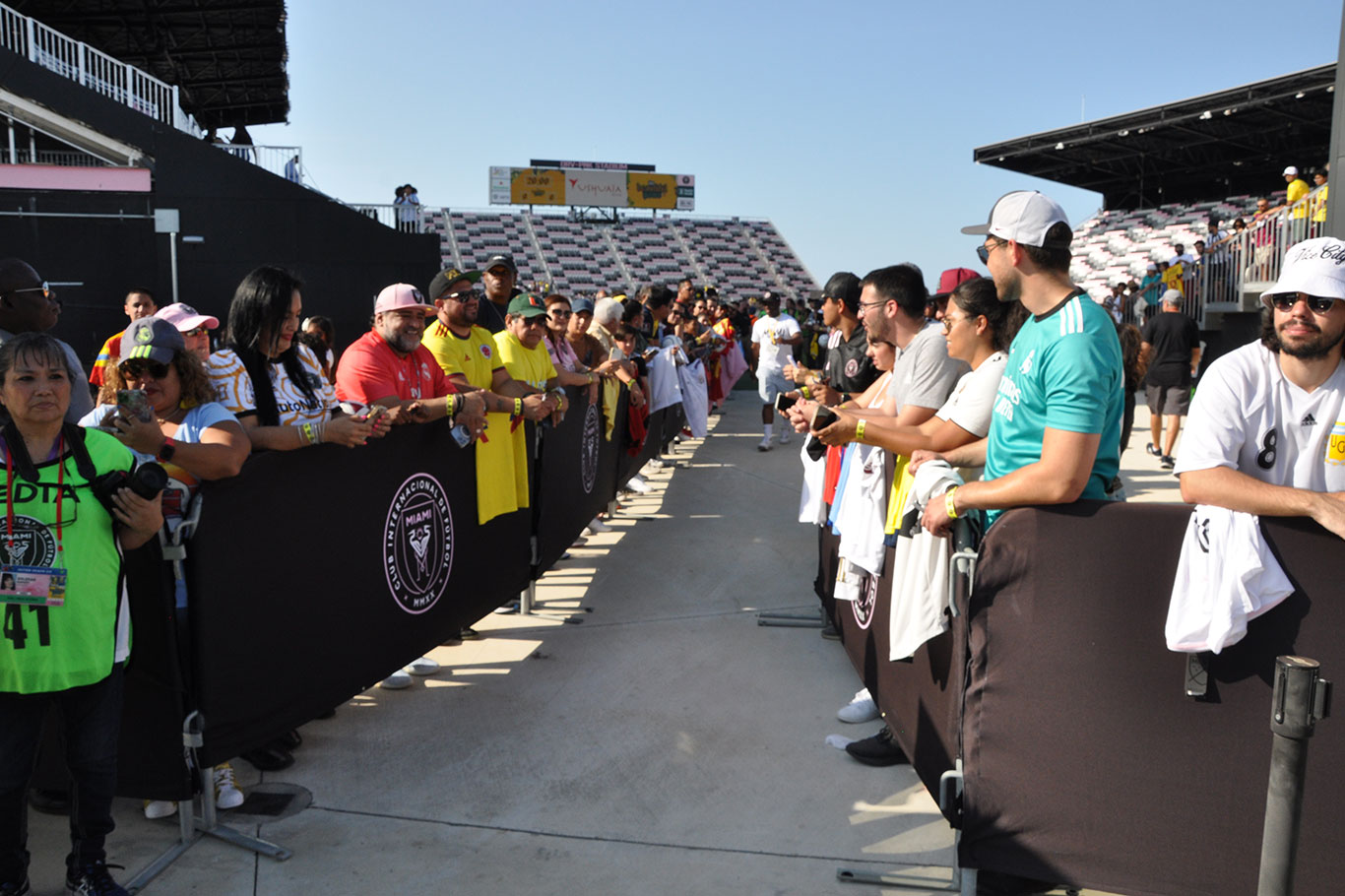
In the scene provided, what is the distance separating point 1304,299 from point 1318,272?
0.26ft

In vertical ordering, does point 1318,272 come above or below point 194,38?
below

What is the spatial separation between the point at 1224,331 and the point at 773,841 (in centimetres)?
2195

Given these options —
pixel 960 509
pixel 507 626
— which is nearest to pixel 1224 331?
pixel 507 626

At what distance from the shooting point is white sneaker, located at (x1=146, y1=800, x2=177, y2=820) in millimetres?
3703

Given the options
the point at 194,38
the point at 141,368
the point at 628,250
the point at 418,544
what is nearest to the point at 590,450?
the point at 418,544

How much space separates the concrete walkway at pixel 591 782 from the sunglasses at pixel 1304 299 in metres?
2.09

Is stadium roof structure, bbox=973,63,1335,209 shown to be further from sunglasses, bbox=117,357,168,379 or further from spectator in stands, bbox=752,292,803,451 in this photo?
sunglasses, bbox=117,357,168,379

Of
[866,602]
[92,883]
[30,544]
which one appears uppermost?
[30,544]

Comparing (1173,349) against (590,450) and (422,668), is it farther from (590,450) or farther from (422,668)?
(422,668)

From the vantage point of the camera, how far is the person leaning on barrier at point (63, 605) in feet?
9.48

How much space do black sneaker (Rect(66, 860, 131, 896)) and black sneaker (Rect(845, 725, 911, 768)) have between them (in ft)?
9.02

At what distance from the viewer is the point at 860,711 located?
4680mm

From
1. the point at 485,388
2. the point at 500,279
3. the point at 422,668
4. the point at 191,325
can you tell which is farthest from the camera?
the point at 500,279

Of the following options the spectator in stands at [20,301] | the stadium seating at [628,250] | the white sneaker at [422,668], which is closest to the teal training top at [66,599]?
the spectator in stands at [20,301]
